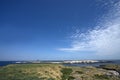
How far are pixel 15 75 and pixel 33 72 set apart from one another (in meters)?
5.02

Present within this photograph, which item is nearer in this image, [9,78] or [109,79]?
[9,78]

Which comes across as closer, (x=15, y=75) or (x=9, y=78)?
(x=9, y=78)

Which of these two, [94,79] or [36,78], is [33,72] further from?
[94,79]

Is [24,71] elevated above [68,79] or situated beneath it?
elevated above

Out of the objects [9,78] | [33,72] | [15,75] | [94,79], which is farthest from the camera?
[94,79]

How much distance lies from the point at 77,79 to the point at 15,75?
54.7ft

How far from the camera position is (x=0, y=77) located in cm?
3234

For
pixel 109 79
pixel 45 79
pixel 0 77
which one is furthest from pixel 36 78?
pixel 109 79

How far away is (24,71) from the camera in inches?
1484

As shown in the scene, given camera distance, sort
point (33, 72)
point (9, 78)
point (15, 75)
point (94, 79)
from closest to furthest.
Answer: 1. point (9, 78)
2. point (15, 75)
3. point (33, 72)
4. point (94, 79)

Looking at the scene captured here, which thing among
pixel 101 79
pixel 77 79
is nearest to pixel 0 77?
pixel 77 79

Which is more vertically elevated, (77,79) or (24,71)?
(24,71)

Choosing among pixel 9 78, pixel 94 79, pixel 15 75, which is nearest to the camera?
pixel 9 78

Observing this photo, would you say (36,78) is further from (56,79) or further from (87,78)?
(87,78)
